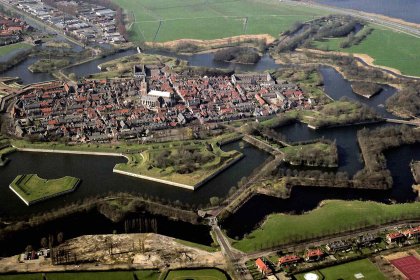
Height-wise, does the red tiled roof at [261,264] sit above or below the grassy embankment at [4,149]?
above

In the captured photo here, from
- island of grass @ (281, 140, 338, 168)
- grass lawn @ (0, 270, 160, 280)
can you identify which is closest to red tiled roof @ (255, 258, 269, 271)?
grass lawn @ (0, 270, 160, 280)

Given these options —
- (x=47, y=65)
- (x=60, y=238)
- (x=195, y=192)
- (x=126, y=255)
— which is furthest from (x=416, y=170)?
(x=47, y=65)

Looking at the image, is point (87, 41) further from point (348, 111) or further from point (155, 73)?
point (348, 111)

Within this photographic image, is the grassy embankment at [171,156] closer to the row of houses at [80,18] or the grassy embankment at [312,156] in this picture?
the grassy embankment at [312,156]

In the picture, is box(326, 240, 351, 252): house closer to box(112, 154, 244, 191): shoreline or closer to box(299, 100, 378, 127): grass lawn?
box(112, 154, 244, 191): shoreline

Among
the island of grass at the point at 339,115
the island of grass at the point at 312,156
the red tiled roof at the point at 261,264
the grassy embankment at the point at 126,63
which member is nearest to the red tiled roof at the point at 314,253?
the red tiled roof at the point at 261,264

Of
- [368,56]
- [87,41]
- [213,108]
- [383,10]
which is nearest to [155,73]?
[213,108]
